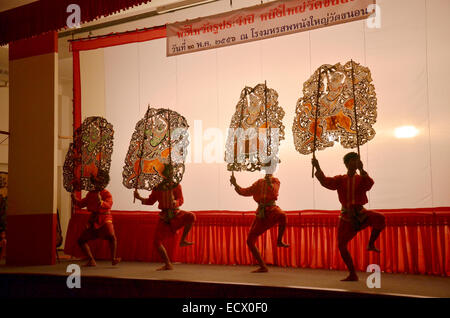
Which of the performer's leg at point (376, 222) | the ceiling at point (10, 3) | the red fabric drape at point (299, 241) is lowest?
the red fabric drape at point (299, 241)

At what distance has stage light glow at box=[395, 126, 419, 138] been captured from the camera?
16.7 ft

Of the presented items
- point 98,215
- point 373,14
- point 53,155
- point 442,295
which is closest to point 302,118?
point 373,14

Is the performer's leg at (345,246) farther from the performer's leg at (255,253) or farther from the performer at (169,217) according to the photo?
the performer at (169,217)

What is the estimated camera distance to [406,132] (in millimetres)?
5137

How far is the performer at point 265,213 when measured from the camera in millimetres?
5207

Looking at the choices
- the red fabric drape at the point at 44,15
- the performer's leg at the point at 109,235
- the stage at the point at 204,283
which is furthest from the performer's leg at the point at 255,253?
the red fabric drape at the point at 44,15

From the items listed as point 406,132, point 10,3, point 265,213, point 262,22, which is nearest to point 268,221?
point 265,213

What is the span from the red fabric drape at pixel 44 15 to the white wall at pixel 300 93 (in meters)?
0.97

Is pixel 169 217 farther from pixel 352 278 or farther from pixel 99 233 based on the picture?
pixel 352 278

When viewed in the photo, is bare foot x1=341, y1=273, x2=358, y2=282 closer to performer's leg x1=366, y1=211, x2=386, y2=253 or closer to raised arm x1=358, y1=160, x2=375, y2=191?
performer's leg x1=366, y1=211, x2=386, y2=253

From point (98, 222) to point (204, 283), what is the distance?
7.03ft

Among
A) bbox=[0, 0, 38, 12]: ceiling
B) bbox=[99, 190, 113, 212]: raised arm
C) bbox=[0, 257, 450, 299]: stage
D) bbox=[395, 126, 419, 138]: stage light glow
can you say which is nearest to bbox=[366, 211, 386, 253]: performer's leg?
bbox=[0, 257, 450, 299]: stage

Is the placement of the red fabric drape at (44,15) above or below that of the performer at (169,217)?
above
